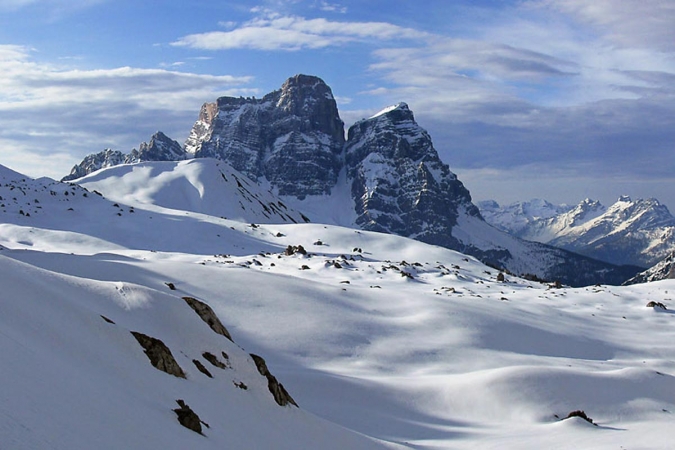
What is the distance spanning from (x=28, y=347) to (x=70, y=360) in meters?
0.84

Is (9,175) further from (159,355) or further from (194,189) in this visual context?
(159,355)

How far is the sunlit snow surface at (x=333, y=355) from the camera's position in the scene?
1014 cm

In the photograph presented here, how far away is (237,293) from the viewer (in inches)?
1189

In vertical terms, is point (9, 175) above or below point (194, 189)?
above

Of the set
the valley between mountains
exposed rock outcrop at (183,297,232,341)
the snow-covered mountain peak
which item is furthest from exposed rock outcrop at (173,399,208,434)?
the snow-covered mountain peak

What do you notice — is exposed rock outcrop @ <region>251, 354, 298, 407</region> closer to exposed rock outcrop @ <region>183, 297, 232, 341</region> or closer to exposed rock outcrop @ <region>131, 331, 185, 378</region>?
exposed rock outcrop @ <region>183, 297, 232, 341</region>

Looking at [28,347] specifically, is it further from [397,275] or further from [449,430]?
[397,275]

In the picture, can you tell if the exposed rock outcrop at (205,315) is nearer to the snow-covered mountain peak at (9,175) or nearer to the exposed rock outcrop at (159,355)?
the exposed rock outcrop at (159,355)

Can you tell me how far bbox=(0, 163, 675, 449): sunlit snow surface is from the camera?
399 inches

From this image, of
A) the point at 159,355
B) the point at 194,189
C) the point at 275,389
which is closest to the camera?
the point at 159,355

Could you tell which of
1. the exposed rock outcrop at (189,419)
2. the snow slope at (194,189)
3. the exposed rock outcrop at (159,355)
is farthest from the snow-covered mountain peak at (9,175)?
the exposed rock outcrop at (189,419)

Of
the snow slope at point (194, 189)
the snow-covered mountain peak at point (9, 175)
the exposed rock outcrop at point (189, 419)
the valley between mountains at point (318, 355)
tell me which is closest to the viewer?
the valley between mountains at point (318, 355)

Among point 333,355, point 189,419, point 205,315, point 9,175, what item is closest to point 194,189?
point 9,175

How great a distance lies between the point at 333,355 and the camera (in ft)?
83.3
